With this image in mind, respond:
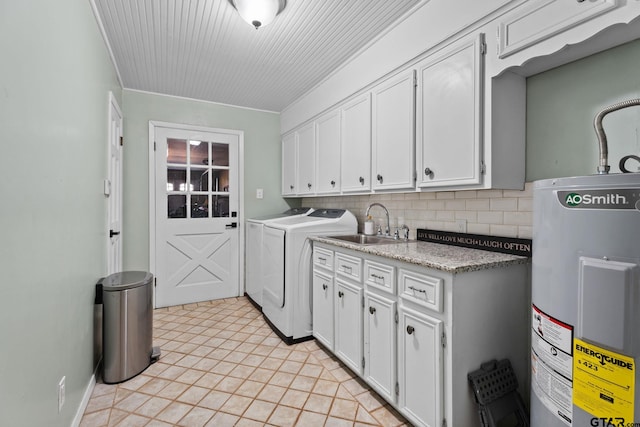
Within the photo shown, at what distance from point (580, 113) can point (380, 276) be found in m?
1.31

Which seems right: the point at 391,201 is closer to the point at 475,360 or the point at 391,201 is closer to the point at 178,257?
the point at 475,360

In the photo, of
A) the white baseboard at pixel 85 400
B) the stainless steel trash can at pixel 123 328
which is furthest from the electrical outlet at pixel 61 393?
the stainless steel trash can at pixel 123 328

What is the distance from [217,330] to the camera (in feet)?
9.57

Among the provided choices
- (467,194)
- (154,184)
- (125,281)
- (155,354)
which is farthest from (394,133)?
(154,184)

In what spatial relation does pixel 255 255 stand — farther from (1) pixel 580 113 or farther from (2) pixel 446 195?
(1) pixel 580 113

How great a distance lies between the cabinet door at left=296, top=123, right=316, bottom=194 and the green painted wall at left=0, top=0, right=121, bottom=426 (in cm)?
196

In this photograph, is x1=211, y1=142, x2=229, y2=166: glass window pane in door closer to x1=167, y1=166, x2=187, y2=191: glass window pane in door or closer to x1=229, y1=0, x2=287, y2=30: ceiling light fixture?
x1=167, y1=166, x2=187, y2=191: glass window pane in door

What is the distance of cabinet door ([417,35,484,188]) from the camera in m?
1.63

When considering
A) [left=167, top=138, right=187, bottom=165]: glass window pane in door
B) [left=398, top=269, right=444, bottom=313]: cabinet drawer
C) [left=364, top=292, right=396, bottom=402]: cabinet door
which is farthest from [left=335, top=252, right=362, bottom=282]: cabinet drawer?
[left=167, top=138, right=187, bottom=165]: glass window pane in door

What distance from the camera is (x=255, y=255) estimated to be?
3504 millimetres

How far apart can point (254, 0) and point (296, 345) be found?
8.35 ft

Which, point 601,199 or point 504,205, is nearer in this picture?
point 601,199

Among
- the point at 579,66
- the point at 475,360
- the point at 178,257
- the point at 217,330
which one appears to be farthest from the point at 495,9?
the point at 178,257

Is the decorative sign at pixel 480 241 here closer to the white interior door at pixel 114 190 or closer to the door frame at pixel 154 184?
the door frame at pixel 154 184
